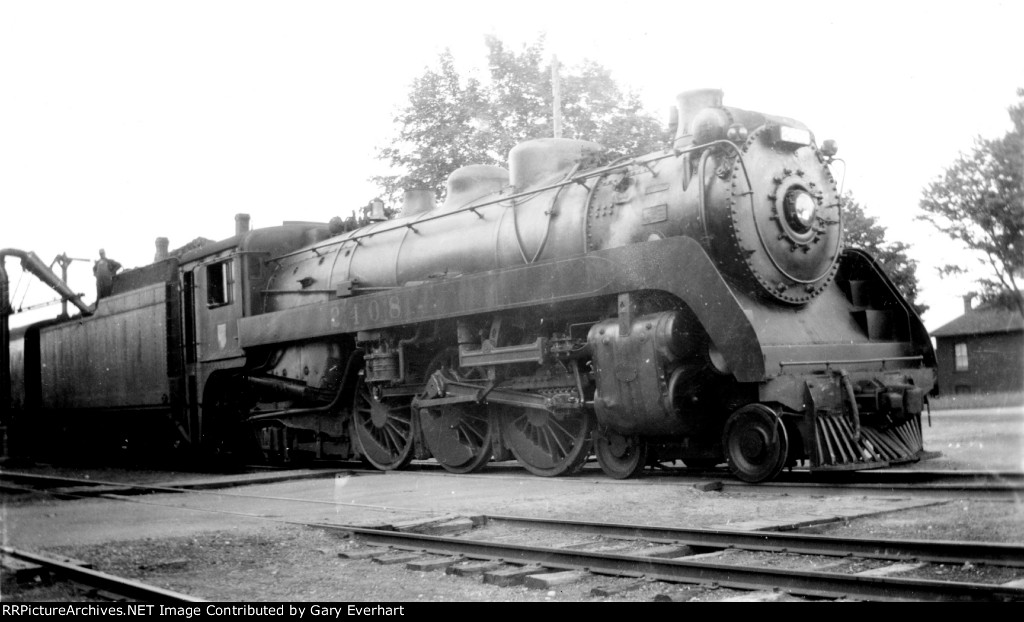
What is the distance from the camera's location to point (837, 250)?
9078 mm

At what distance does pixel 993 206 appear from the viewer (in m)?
12.5

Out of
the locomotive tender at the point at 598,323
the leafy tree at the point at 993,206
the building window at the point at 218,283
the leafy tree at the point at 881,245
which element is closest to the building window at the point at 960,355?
the leafy tree at the point at 881,245

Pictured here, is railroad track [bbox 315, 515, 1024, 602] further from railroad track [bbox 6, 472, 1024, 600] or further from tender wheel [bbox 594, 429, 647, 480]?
tender wheel [bbox 594, 429, 647, 480]

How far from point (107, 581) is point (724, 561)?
2.98 metres

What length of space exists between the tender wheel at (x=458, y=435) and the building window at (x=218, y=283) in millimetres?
4076

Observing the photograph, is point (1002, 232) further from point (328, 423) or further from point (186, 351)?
point (186, 351)

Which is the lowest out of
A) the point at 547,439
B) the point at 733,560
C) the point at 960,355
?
the point at 733,560

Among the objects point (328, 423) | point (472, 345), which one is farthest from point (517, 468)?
point (328, 423)

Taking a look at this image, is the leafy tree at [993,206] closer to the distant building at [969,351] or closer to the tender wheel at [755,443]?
the tender wheel at [755,443]

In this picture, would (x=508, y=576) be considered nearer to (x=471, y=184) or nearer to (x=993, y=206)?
(x=471, y=184)

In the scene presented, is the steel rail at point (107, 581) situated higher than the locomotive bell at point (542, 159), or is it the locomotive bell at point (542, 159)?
the locomotive bell at point (542, 159)

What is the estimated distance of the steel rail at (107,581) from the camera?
4156 millimetres

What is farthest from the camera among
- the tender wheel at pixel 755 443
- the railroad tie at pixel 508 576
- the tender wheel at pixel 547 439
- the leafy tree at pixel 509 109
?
the leafy tree at pixel 509 109

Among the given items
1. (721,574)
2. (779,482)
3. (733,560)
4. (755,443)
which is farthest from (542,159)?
(721,574)
